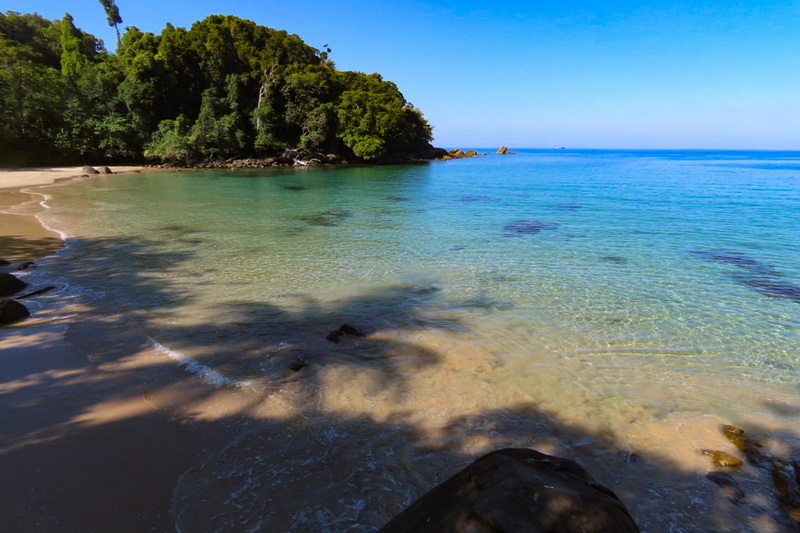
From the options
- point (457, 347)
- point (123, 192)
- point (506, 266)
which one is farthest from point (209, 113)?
point (457, 347)

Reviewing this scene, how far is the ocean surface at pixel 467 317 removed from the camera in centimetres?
430

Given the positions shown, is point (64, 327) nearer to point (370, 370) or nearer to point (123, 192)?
point (370, 370)

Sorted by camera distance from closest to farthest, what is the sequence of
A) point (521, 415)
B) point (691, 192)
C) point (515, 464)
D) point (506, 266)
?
point (515, 464) < point (521, 415) < point (506, 266) < point (691, 192)

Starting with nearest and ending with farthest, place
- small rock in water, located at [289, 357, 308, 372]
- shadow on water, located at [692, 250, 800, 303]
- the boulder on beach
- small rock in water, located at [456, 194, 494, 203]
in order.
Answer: small rock in water, located at [289, 357, 308, 372]
the boulder on beach
shadow on water, located at [692, 250, 800, 303]
small rock in water, located at [456, 194, 494, 203]

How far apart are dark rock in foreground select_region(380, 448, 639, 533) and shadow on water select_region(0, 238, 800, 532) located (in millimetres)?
920

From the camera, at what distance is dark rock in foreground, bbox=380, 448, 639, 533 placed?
1862mm

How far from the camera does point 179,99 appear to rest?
49375 mm

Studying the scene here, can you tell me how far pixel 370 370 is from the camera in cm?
501

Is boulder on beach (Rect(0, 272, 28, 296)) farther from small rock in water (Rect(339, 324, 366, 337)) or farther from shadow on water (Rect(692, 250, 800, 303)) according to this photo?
shadow on water (Rect(692, 250, 800, 303))

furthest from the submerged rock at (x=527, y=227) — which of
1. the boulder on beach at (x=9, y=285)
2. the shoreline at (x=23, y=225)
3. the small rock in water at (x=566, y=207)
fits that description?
the shoreline at (x=23, y=225)

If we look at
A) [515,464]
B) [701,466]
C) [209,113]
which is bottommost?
[701,466]

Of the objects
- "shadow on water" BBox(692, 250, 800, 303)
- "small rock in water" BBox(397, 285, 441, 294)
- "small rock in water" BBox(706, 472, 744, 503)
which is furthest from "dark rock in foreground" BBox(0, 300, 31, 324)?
"shadow on water" BBox(692, 250, 800, 303)

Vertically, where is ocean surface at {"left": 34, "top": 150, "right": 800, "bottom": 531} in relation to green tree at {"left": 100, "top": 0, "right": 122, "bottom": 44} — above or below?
below

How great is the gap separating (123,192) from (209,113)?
27.4m
